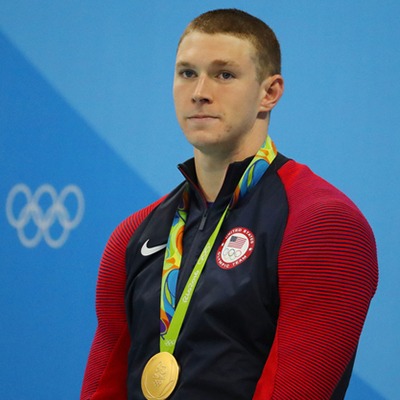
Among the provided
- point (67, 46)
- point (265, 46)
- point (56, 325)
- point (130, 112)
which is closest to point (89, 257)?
point (56, 325)

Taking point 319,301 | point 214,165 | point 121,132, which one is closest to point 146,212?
point 214,165

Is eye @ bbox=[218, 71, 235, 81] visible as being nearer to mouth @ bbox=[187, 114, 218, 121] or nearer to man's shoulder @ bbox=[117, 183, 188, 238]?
mouth @ bbox=[187, 114, 218, 121]

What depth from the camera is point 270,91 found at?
1.82 m

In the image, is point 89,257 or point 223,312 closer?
point 223,312

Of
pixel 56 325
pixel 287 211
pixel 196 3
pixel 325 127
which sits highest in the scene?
pixel 196 3

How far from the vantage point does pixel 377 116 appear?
265 centimetres

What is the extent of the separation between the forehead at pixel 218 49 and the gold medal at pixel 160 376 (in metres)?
0.59

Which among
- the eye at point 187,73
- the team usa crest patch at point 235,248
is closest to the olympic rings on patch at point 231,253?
the team usa crest patch at point 235,248

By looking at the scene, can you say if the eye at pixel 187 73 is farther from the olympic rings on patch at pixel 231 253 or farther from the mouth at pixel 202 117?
the olympic rings on patch at pixel 231 253

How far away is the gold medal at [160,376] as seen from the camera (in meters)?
1.65

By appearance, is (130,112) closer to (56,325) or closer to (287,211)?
(56,325)

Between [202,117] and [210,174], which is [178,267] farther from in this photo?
[202,117]

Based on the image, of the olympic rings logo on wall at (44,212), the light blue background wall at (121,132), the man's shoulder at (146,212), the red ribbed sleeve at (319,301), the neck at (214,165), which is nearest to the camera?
the red ribbed sleeve at (319,301)

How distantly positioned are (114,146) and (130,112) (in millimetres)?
132
